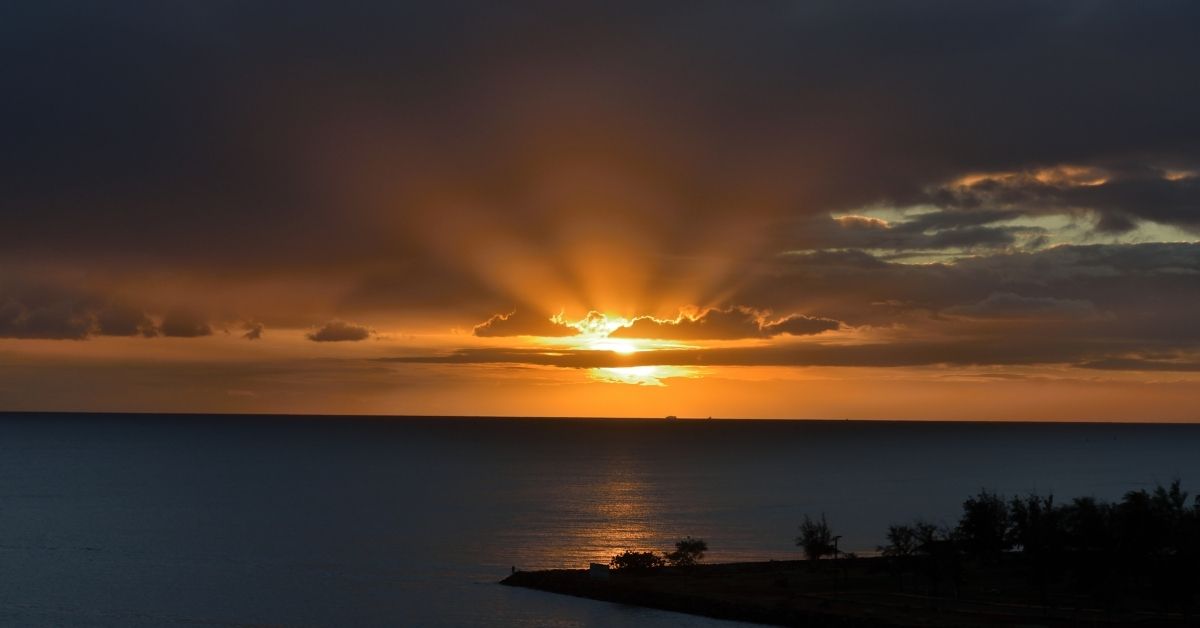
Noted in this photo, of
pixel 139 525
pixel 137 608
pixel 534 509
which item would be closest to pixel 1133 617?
pixel 137 608

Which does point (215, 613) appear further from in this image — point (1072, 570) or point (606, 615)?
point (1072, 570)

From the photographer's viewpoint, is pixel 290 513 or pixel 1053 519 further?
pixel 290 513

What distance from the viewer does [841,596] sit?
96.3 metres

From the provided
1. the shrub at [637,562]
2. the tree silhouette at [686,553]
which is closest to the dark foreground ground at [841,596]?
the tree silhouette at [686,553]

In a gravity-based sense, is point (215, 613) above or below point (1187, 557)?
below

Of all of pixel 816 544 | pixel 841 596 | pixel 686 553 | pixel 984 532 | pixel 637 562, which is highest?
pixel 984 532

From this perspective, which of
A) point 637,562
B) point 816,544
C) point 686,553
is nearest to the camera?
point 686,553

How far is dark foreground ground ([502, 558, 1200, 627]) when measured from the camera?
8575 centimetres

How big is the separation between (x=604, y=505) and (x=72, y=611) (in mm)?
108308

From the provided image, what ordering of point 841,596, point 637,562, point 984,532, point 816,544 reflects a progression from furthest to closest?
point 816,544
point 637,562
point 984,532
point 841,596

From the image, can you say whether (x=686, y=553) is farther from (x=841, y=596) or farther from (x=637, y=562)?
(x=841, y=596)

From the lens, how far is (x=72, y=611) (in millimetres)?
102500

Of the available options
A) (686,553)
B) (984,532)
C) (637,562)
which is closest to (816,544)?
(686,553)

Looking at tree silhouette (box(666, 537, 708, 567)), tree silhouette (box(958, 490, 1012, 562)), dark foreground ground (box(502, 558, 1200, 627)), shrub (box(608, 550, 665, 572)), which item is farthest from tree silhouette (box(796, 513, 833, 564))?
shrub (box(608, 550, 665, 572))
